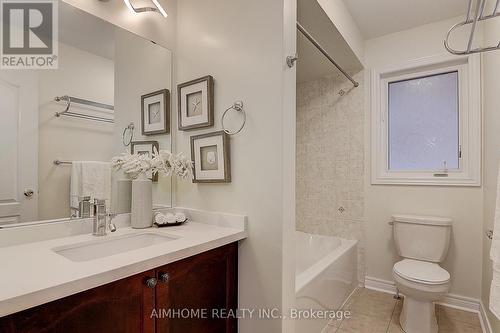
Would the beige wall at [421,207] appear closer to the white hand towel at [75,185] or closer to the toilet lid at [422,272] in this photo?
the toilet lid at [422,272]

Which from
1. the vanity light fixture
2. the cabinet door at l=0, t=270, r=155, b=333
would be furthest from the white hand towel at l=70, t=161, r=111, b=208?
the vanity light fixture

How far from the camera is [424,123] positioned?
2.46 m

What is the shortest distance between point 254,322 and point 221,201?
2.20 feet

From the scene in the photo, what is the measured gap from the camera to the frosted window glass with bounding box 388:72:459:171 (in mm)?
2340

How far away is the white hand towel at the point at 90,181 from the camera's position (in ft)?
4.44

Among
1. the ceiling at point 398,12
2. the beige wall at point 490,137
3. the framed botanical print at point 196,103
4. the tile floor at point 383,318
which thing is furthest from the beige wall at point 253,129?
the beige wall at point 490,137

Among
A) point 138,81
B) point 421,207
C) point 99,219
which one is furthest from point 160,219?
point 421,207

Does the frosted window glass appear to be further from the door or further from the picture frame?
the door

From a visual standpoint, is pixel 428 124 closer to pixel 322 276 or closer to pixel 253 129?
pixel 322 276

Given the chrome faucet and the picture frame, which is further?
the picture frame

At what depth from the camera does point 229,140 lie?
1534 millimetres

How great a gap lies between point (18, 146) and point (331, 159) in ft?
8.10

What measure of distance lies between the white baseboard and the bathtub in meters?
0.16

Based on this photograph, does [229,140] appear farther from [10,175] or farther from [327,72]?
[327,72]
